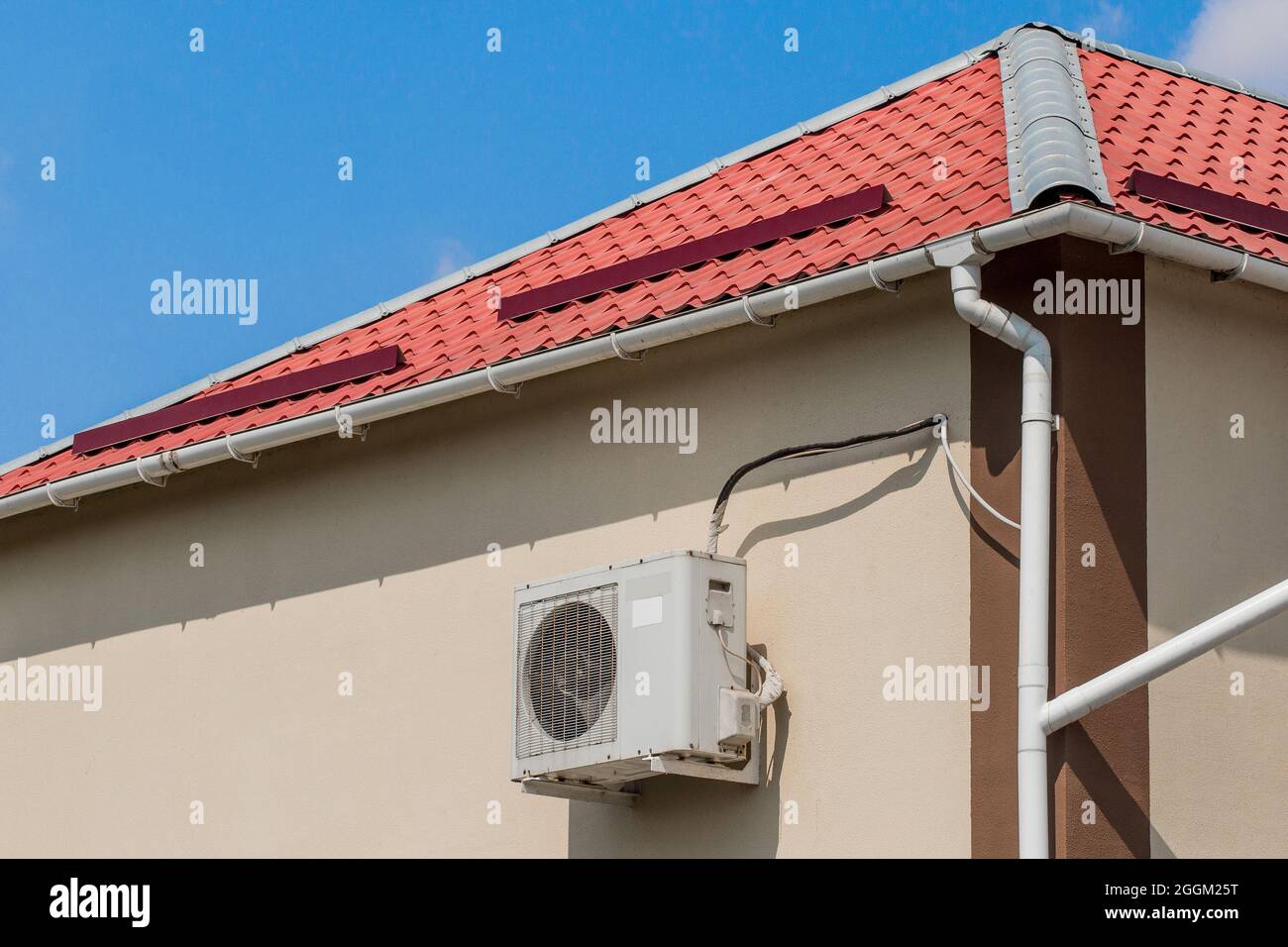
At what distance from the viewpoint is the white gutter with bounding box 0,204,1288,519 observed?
7809mm

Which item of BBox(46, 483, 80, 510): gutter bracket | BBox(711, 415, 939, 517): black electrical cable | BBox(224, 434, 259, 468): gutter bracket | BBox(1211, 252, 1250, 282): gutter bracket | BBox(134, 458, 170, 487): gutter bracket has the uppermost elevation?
BBox(1211, 252, 1250, 282): gutter bracket

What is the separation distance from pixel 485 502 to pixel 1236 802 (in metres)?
3.78

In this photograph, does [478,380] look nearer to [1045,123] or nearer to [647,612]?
[647,612]

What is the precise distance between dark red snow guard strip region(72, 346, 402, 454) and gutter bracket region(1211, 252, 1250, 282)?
4.24 m

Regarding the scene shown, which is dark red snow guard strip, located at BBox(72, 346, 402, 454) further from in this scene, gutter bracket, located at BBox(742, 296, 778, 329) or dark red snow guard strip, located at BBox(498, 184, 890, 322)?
gutter bracket, located at BBox(742, 296, 778, 329)

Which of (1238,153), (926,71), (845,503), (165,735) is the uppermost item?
(926,71)

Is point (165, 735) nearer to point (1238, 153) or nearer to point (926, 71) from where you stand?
point (926, 71)

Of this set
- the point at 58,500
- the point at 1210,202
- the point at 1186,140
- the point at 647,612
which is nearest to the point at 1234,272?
the point at 1210,202

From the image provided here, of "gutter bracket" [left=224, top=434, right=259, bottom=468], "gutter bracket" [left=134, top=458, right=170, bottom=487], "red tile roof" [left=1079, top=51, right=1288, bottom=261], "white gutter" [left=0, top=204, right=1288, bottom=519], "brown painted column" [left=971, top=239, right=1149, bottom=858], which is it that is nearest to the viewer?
"brown painted column" [left=971, top=239, right=1149, bottom=858]

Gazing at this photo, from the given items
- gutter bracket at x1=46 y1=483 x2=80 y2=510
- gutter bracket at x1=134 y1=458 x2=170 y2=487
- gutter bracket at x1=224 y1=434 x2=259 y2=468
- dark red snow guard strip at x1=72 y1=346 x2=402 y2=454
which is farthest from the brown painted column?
gutter bracket at x1=46 y1=483 x2=80 y2=510

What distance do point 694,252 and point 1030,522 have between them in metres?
2.58

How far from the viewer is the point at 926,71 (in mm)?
11344
